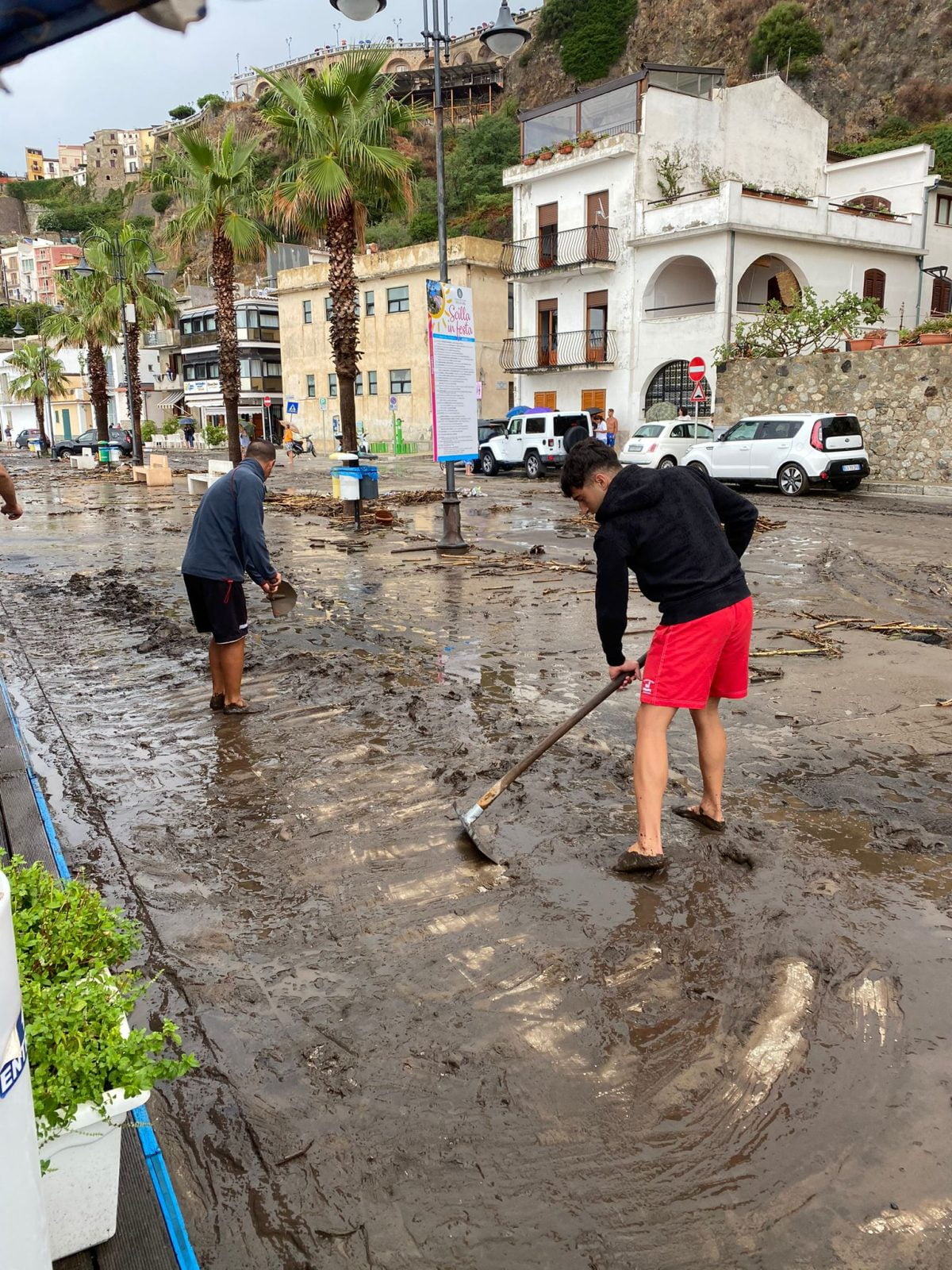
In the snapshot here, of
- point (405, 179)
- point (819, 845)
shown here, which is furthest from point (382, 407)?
point (819, 845)

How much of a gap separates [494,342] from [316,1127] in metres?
41.9

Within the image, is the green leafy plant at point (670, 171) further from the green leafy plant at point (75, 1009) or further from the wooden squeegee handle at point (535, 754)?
the green leafy plant at point (75, 1009)

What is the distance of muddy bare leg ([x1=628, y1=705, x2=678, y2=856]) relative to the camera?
3887mm

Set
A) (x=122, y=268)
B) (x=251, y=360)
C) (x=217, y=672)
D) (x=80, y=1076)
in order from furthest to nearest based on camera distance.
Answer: (x=251, y=360) → (x=122, y=268) → (x=217, y=672) → (x=80, y=1076)

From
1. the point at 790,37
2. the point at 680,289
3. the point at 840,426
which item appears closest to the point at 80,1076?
the point at 840,426

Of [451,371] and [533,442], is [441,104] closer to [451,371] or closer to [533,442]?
[451,371]

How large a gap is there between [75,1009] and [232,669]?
168 inches

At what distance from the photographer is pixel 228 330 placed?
2628 cm

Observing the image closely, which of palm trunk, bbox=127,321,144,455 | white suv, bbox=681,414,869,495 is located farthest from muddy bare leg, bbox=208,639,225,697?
palm trunk, bbox=127,321,144,455

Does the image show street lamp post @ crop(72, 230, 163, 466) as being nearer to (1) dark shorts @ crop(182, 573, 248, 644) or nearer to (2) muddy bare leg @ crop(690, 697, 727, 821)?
(1) dark shorts @ crop(182, 573, 248, 644)

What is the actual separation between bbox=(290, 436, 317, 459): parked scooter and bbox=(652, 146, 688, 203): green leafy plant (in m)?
19.8

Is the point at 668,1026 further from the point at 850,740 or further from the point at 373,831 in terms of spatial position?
the point at 850,740

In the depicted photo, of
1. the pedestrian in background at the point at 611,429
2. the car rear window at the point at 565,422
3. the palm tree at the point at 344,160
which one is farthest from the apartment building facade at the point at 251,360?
the palm tree at the point at 344,160

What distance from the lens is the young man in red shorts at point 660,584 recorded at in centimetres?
376
